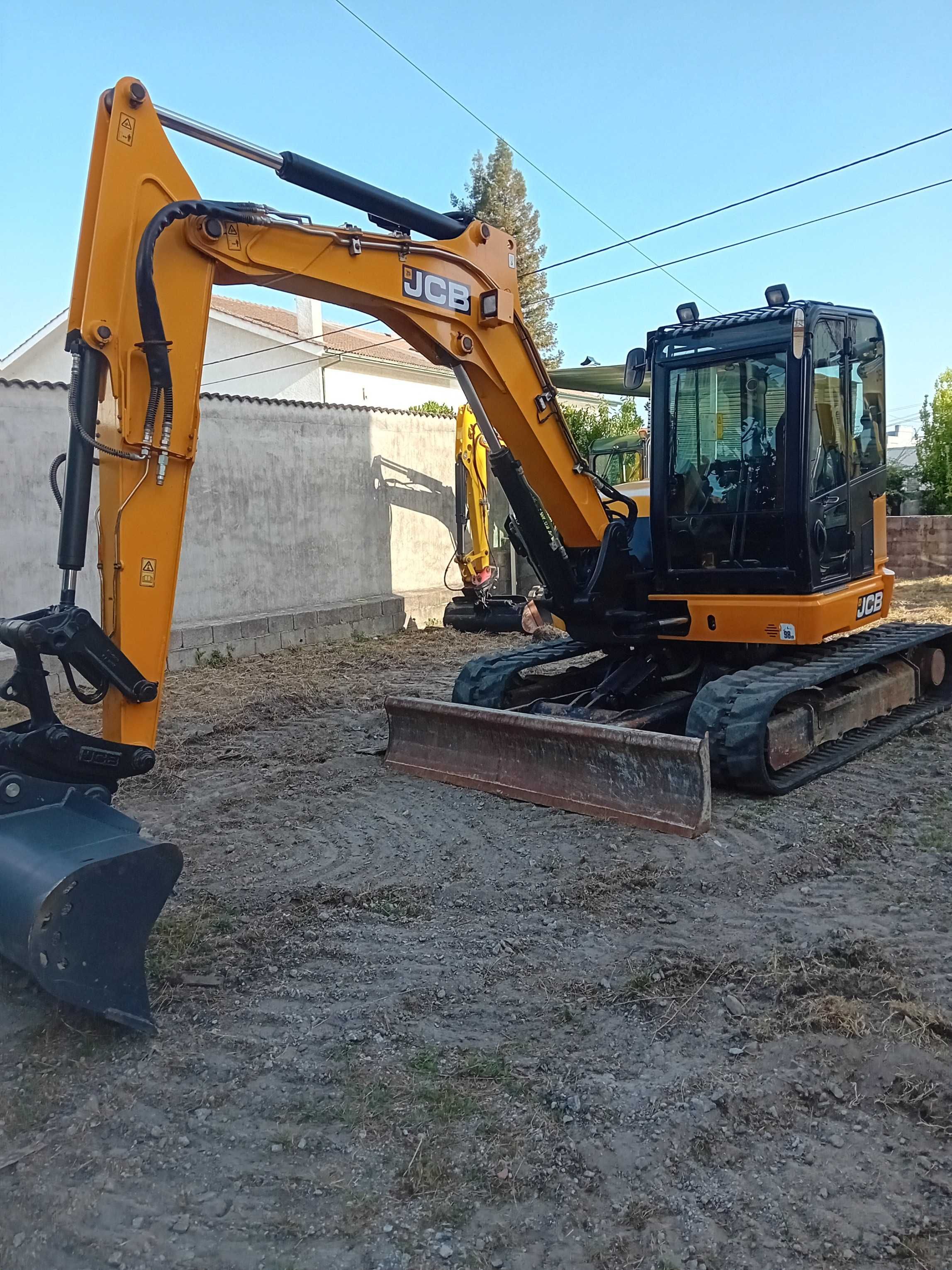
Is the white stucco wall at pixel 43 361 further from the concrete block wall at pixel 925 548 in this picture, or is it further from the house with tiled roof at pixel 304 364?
the concrete block wall at pixel 925 548

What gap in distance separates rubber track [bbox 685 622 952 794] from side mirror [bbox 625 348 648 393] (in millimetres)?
1843

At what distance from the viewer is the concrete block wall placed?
16.7m

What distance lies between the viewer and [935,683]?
7.68m

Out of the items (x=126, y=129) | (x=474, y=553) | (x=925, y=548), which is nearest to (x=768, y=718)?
(x=126, y=129)

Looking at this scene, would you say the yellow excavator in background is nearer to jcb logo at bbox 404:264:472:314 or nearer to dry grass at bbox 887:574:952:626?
dry grass at bbox 887:574:952:626

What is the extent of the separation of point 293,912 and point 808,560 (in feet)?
11.1

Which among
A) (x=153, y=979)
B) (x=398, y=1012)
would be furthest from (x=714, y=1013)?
(x=153, y=979)

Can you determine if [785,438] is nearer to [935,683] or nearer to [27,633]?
[935,683]

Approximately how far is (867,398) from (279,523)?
22.1 feet

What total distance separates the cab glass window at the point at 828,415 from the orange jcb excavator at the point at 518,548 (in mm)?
26

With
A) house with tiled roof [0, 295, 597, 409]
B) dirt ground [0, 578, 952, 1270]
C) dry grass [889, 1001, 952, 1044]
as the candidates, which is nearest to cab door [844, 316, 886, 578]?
dirt ground [0, 578, 952, 1270]

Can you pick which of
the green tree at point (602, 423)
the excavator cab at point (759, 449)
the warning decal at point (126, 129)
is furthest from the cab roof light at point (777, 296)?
the green tree at point (602, 423)

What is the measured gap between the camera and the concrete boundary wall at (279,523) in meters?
9.12

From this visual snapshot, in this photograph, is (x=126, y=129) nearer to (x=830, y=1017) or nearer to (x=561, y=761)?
(x=561, y=761)
